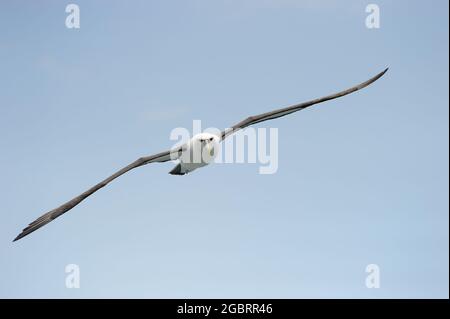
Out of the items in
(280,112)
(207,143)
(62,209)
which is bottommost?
(62,209)

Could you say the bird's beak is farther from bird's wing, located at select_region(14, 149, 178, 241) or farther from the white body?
bird's wing, located at select_region(14, 149, 178, 241)

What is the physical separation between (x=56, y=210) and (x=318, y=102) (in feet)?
36.8

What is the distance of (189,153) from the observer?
22.5m

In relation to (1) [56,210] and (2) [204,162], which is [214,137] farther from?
(1) [56,210]

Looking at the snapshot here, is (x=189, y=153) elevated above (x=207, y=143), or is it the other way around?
(x=207, y=143)

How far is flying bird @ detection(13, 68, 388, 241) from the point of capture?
20.7m

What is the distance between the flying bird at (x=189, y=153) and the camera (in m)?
20.7

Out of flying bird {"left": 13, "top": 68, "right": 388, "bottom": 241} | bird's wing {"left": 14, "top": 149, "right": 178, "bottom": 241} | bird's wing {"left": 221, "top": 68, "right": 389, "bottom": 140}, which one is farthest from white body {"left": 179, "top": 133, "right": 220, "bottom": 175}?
bird's wing {"left": 14, "top": 149, "right": 178, "bottom": 241}

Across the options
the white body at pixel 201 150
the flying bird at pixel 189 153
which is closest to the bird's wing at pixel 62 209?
the flying bird at pixel 189 153

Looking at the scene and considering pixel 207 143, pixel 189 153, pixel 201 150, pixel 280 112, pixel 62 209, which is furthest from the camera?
pixel 280 112

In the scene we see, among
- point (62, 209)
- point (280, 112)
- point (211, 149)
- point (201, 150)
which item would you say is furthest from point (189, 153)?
point (62, 209)

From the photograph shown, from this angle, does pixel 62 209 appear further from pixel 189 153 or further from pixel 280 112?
pixel 280 112
